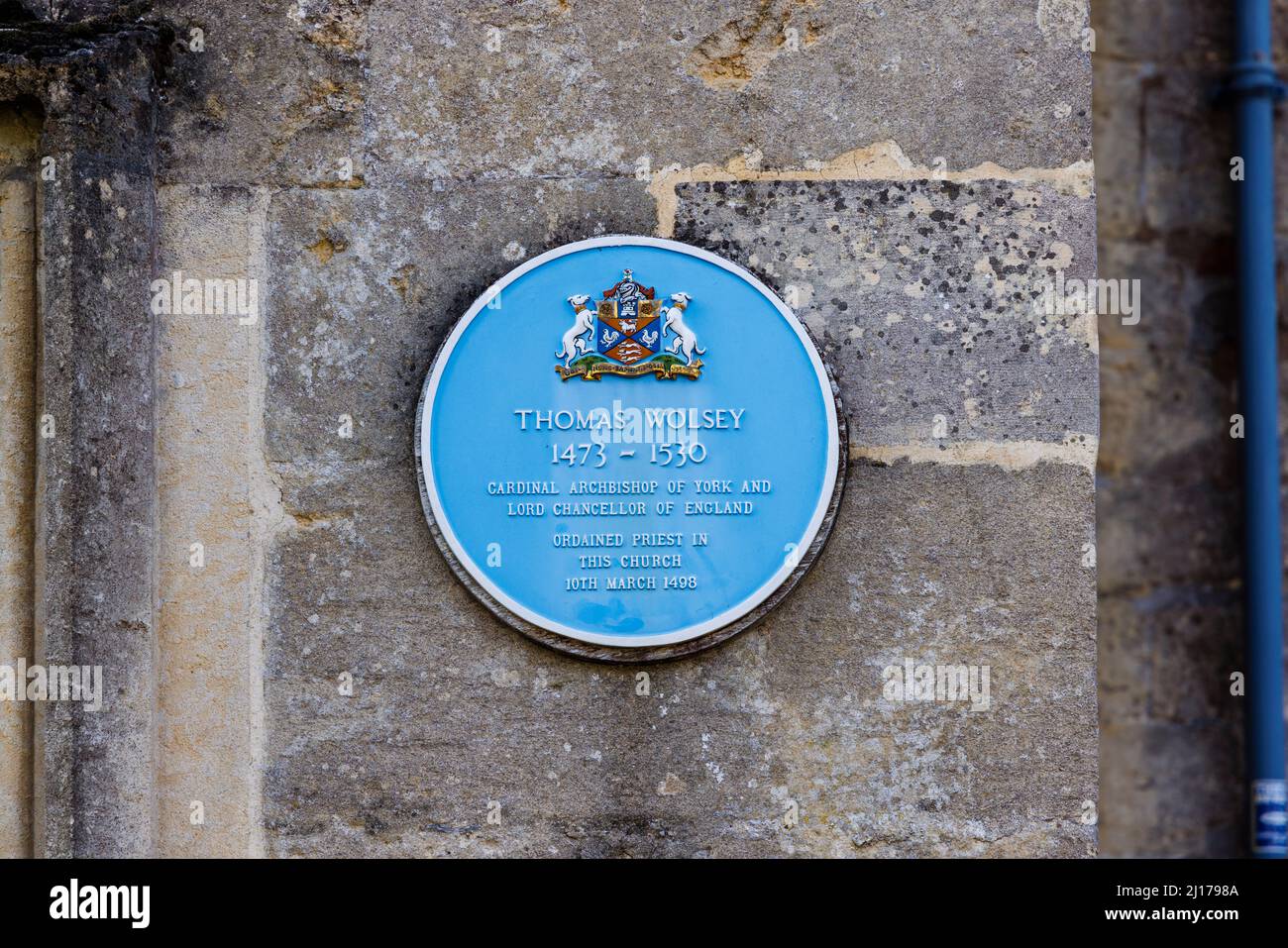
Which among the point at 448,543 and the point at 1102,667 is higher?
the point at 448,543

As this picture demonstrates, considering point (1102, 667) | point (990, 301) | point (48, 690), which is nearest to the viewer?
point (48, 690)

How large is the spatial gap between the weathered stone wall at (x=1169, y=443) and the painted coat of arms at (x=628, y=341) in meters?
1.82

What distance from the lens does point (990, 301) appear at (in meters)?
A: 2.87

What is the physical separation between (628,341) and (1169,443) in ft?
6.85

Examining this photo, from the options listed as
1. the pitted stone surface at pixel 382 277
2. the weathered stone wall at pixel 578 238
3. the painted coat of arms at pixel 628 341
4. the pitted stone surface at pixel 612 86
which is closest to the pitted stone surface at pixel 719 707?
the weathered stone wall at pixel 578 238

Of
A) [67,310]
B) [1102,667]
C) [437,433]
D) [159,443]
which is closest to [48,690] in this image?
[159,443]

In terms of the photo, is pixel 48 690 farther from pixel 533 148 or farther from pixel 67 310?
pixel 533 148

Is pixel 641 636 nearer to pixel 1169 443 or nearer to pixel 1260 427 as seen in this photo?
pixel 1169 443

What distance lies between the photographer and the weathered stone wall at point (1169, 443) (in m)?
3.86

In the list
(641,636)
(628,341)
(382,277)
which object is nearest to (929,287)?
(628,341)

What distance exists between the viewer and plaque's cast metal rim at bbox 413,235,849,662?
2732mm

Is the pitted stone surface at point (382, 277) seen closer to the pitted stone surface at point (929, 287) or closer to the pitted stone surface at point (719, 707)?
the pitted stone surface at point (719, 707)
